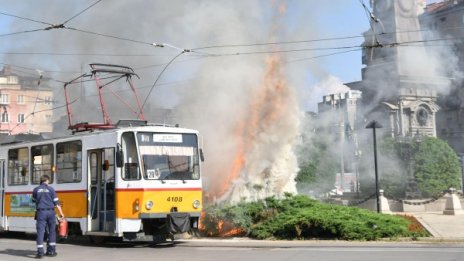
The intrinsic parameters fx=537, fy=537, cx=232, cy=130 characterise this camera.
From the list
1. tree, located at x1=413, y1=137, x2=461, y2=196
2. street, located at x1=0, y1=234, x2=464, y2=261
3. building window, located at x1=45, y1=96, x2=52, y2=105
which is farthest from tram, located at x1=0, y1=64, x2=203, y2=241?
tree, located at x1=413, y1=137, x2=461, y2=196

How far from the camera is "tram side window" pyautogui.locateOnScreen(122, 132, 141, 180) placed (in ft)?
42.5

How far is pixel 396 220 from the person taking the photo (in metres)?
15.5

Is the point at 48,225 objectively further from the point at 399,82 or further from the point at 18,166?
the point at 399,82

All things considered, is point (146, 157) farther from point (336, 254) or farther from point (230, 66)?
point (230, 66)

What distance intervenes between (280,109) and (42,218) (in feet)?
34.6

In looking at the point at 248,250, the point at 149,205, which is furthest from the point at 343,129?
the point at 149,205

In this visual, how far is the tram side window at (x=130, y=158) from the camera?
13.0 metres

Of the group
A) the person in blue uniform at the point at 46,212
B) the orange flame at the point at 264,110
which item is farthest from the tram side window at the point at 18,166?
the orange flame at the point at 264,110

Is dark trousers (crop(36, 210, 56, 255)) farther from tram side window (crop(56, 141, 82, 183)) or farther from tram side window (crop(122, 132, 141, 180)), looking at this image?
tram side window (crop(56, 141, 82, 183))

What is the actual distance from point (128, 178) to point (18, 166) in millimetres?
5361

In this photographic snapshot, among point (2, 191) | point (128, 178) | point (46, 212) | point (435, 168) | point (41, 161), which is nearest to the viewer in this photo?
point (46, 212)

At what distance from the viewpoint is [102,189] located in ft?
44.4

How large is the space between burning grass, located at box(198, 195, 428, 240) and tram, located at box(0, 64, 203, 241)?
7.71ft

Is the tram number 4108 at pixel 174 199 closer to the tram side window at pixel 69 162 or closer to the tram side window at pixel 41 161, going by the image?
the tram side window at pixel 69 162
